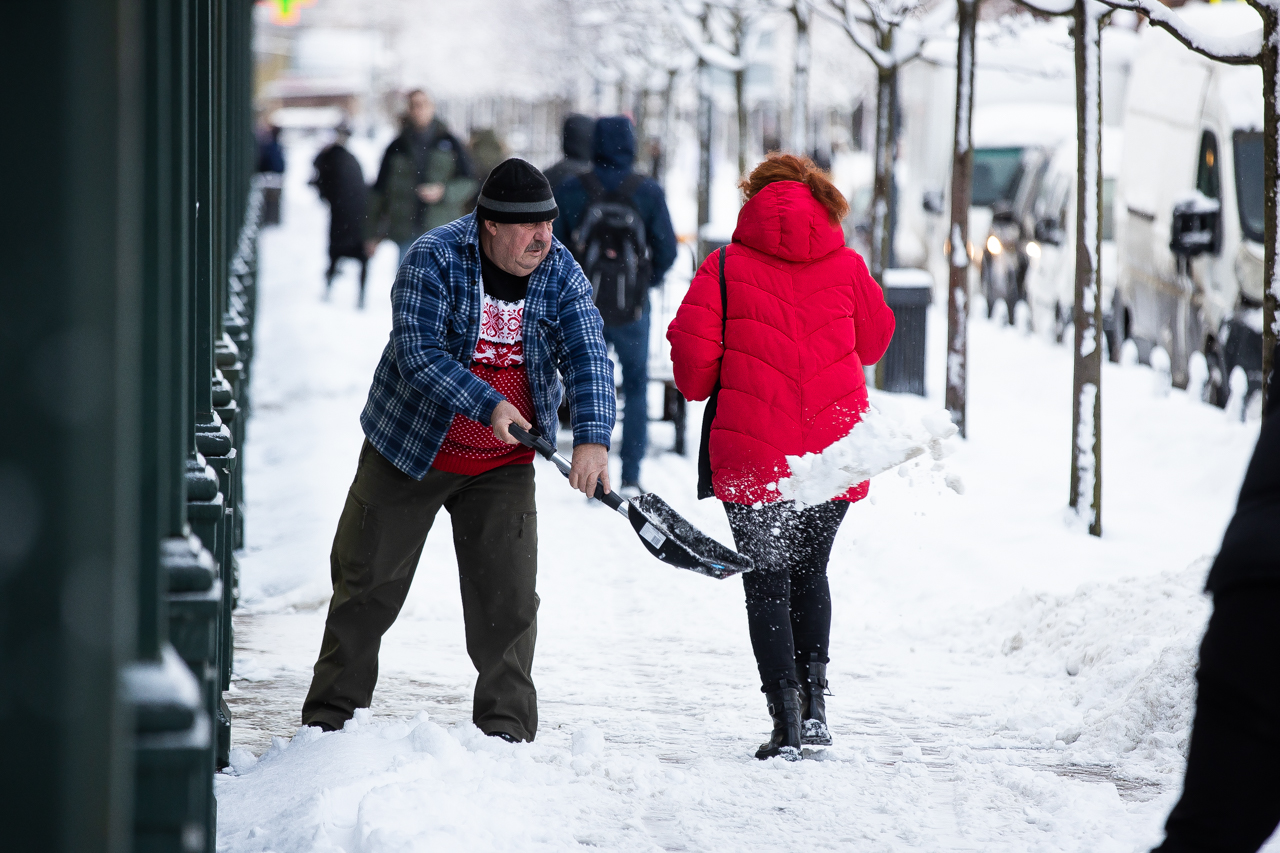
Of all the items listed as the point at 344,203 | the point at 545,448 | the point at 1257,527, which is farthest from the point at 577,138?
the point at 344,203

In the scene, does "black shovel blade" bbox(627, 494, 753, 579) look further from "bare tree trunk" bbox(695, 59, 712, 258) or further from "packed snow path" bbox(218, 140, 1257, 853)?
"bare tree trunk" bbox(695, 59, 712, 258)

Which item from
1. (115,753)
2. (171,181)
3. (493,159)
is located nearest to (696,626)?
(171,181)

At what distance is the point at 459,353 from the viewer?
4340mm

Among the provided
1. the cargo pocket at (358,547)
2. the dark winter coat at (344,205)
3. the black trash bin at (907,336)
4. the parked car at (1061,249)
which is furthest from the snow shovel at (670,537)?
the dark winter coat at (344,205)

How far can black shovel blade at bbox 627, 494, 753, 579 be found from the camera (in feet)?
14.2

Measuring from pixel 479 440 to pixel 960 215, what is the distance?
6.57m

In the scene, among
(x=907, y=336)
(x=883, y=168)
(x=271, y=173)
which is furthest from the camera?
(x=271, y=173)

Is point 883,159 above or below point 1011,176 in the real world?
below

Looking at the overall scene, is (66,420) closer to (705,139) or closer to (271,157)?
(705,139)

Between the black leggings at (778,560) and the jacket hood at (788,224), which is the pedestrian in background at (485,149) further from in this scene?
the black leggings at (778,560)

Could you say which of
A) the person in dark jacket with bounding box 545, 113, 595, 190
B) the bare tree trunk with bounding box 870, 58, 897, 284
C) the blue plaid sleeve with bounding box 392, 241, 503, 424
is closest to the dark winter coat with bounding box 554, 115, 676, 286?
the person in dark jacket with bounding box 545, 113, 595, 190

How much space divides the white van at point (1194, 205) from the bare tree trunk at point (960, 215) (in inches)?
53.6

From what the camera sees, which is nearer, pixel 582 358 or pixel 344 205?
pixel 582 358

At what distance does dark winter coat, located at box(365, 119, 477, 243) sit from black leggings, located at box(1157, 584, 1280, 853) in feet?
42.8
